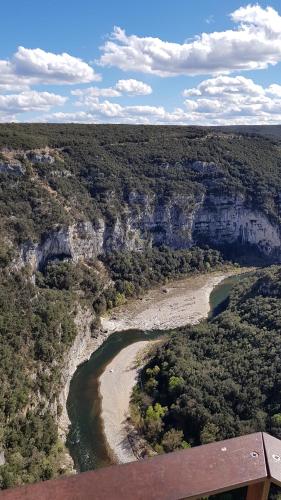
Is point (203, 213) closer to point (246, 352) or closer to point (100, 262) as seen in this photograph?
point (100, 262)

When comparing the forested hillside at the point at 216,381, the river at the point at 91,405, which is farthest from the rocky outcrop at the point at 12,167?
the forested hillside at the point at 216,381

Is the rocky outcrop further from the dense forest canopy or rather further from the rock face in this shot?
the rock face

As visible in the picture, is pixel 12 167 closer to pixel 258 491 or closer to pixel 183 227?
pixel 183 227

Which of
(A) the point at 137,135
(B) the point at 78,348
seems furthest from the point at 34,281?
(A) the point at 137,135

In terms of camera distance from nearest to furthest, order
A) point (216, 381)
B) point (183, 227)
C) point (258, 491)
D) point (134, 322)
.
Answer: point (258, 491), point (216, 381), point (134, 322), point (183, 227)

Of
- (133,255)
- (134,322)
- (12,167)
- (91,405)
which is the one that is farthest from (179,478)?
(133,255)
